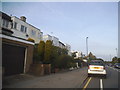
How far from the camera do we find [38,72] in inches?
519

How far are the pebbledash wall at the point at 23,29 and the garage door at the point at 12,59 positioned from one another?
40.2ft

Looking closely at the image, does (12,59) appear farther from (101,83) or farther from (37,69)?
(101,83)

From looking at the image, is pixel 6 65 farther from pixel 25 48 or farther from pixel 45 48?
pixel 45 48

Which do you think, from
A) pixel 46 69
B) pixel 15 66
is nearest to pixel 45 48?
pixel 46 69

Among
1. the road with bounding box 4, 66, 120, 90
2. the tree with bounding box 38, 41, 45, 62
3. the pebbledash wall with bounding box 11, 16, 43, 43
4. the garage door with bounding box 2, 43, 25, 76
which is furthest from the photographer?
the pebbledash wall with bounding box 11, 16, 43, 43

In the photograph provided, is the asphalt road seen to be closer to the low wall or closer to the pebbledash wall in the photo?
the low wall

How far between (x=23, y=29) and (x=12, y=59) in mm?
18011

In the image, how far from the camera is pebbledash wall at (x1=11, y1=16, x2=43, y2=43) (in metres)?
24.7

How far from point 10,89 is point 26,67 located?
5.57 m

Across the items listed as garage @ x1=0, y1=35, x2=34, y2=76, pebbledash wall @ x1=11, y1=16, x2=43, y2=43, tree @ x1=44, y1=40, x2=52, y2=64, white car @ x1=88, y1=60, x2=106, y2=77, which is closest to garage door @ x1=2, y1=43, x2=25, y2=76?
garage @ x1=0, y1=35, x2=34, y2=76

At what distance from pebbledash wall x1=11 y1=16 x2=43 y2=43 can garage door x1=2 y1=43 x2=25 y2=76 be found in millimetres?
12245

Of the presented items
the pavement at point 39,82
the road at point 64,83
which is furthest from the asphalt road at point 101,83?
the pavement at point 39,82

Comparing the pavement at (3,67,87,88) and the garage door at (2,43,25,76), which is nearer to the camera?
the pavement at (3,67,87,88)

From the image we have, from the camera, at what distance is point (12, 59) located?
36.2 ft
